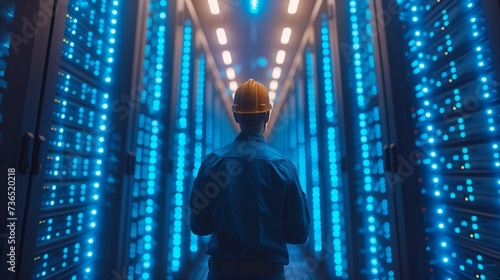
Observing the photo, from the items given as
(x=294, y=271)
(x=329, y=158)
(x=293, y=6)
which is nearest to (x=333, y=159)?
(x=329, y=158)

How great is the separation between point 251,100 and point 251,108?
4 cm

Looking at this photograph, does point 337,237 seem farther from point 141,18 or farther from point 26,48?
point 26,48

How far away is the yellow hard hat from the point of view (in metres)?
1.52

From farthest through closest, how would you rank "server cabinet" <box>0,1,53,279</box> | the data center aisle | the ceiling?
the ceiling < the data center aisle < "server cabinet" <box>0,1,53,279</box>

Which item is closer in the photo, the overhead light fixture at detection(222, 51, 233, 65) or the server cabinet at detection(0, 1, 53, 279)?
the server cabinet at detection(0, 1, 53, 279)

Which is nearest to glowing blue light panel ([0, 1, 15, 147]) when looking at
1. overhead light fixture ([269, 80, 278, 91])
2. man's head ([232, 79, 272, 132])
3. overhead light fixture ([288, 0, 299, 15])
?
man's head ([232, 79, 272, 132])

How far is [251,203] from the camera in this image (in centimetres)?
129

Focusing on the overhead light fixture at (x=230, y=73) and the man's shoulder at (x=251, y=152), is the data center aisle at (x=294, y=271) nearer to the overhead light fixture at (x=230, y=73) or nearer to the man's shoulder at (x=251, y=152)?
the man's shoulder at (x=251, y=152)

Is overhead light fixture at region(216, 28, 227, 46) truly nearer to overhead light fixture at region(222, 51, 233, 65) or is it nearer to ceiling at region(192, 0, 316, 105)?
ceiling at region(192, 0, 316, 105)

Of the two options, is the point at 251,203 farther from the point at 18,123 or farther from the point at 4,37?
the point at 4,37

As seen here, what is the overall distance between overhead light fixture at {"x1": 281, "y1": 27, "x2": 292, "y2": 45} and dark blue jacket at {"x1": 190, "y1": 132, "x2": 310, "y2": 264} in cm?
356

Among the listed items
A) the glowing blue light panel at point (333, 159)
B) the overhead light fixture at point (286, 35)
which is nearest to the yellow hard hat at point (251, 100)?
the glowing blue light panel at point (333, 159)

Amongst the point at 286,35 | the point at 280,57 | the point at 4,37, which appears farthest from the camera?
the point at 280,57

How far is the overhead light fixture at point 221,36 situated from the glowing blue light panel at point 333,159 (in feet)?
5.57
